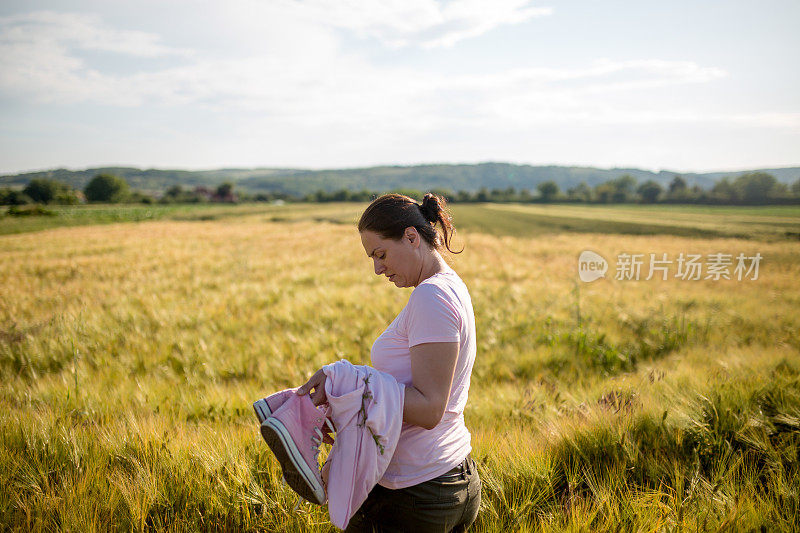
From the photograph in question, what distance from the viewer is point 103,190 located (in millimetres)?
76250

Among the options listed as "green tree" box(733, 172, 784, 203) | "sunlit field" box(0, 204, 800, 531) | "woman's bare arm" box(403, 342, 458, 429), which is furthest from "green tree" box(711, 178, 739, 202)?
"woman's bare arm" box(403, 342, 458, 429)

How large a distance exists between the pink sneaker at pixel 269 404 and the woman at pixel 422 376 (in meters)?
0.09

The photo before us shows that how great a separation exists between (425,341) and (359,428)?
0.38 metres

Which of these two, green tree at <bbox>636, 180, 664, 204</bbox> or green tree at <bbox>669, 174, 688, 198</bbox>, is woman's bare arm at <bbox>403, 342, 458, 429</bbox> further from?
green tree at <bbox>636, 180, 664, 204</bbox>

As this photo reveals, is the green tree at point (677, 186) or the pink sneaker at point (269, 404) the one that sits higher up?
the green tree at point (677, 186)

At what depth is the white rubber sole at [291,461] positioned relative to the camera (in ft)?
4.33

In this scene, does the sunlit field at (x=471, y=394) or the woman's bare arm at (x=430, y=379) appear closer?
the woman's bare arm at (x=430, y=379)

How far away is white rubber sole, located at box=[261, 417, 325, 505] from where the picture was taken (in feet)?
4.33

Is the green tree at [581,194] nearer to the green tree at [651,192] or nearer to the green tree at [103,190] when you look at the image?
the green tree at [651,192]

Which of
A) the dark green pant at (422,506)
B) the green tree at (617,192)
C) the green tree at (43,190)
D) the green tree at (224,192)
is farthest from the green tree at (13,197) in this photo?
the green tree at (224,192)

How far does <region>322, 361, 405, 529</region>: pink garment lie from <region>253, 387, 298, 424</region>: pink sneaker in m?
0.20

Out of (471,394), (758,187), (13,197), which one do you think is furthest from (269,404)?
(13,197)

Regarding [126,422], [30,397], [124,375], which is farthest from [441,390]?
[124,375]

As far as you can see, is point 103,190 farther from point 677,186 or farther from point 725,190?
point 725,190
